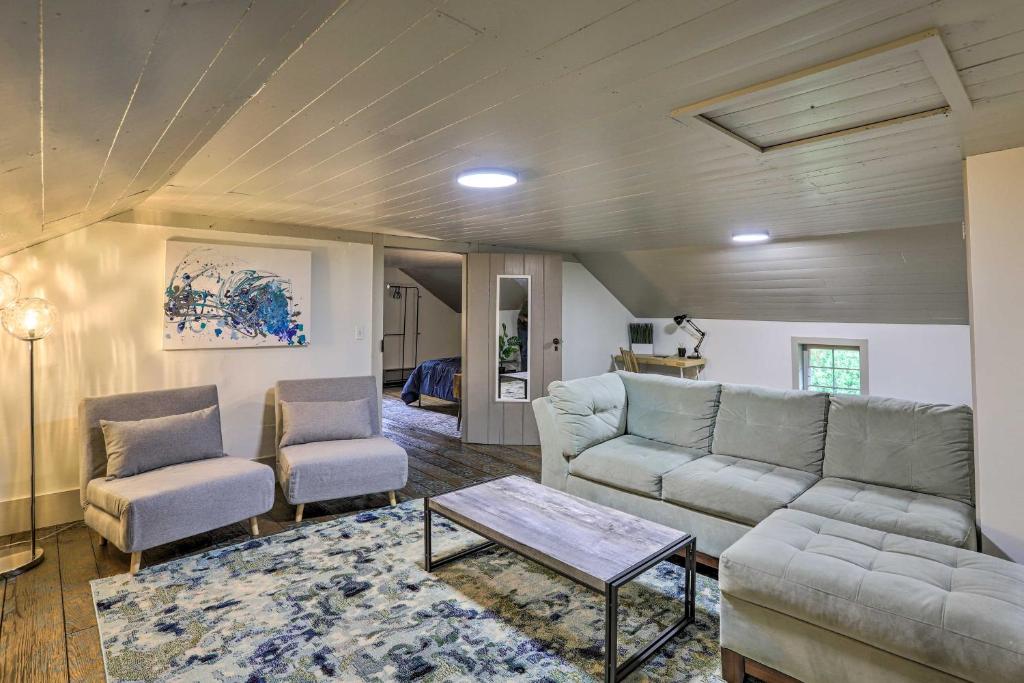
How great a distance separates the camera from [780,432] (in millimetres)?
2992

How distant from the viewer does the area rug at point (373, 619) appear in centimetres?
193

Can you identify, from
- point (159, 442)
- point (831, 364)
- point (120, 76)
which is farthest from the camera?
point (831, 364)

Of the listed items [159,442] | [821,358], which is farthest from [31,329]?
[821,358]

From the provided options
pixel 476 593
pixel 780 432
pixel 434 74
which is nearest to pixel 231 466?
pixel 476 593

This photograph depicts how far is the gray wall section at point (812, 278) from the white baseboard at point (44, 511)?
4959 mm

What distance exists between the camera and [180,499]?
105 inches

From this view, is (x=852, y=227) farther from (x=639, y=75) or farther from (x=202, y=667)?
(x=202, y=667)

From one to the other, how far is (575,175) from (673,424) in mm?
1763

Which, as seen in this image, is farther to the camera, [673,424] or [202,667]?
[673,424]

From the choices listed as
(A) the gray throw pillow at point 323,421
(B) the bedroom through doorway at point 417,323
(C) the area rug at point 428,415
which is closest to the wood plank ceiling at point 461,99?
(A) the gray throw pillow at point 323,421

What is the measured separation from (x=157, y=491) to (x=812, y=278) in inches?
205

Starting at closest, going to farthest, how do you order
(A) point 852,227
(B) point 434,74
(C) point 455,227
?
1. (B) point 434,74
2. (A) point 852,227
3. (C) point 455,227

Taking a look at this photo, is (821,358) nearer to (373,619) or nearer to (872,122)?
(872,122)

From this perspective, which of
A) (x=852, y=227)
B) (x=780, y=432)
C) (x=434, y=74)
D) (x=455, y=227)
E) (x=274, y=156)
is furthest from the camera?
(x=455, y=227)
